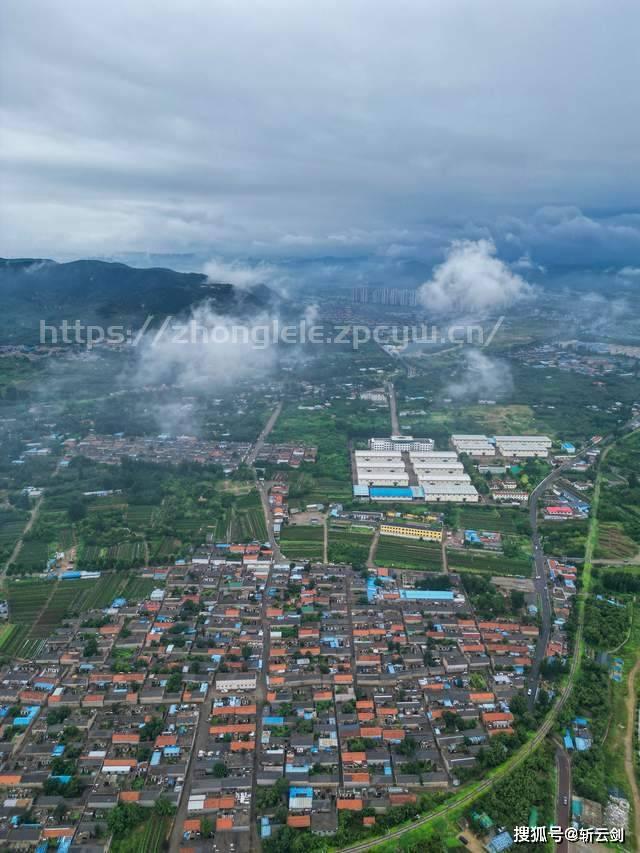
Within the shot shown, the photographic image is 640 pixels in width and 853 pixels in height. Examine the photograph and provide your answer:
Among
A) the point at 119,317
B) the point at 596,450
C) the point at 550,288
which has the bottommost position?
the point at 596,450

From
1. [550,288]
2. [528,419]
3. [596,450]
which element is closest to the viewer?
[596,450]

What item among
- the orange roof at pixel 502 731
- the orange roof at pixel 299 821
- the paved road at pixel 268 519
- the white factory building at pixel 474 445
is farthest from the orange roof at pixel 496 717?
the white factory building at pixel 474 445

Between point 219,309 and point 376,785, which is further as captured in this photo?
point 219,309

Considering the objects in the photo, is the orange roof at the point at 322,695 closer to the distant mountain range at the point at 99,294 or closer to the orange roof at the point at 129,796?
the orange roof at the point at 129,796

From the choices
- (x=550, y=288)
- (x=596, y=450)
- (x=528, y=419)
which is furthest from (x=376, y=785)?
(x=550, y=288)

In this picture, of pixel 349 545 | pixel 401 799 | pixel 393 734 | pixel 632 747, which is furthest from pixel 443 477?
pixel 401 799

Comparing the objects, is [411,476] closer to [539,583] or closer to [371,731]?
[539,583]

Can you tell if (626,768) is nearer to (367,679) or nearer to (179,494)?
(367,679)
